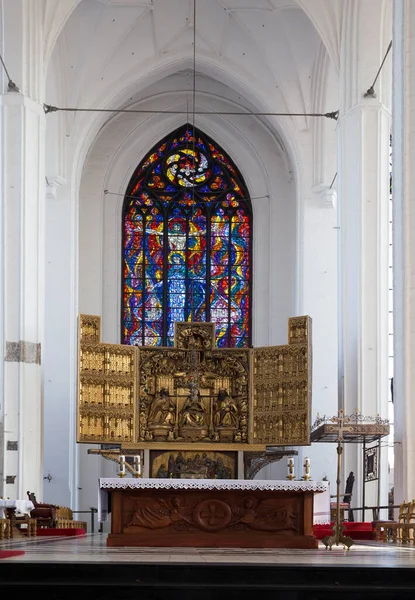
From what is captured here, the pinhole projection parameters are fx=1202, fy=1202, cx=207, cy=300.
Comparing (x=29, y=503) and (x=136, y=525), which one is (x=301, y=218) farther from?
(x=136, y=525)

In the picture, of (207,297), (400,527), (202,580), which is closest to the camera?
(202,580)

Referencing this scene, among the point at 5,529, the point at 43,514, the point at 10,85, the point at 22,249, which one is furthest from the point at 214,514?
the point at 10,85

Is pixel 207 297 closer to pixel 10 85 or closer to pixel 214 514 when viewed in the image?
pixel 10 85

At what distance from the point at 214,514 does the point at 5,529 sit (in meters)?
4.86

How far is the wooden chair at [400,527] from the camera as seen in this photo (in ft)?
53.1

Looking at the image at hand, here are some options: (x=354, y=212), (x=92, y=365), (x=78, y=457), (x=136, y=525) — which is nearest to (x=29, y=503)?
(x=92, y=365)

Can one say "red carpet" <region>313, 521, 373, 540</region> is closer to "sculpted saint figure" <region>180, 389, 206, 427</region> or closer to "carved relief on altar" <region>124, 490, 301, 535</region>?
Result: "carved relief on altar" <region>124, 490, 301, 535</region>

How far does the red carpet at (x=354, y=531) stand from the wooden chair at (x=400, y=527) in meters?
0.32

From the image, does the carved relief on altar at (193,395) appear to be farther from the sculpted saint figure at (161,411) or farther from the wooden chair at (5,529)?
the wooden chair at (5,529)

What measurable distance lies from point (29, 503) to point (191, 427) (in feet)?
17.5

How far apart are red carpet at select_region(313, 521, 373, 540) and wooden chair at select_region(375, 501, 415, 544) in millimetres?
317

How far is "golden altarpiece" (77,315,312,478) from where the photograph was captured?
2302cm

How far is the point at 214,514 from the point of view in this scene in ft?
47.1

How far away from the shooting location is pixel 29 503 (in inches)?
771
